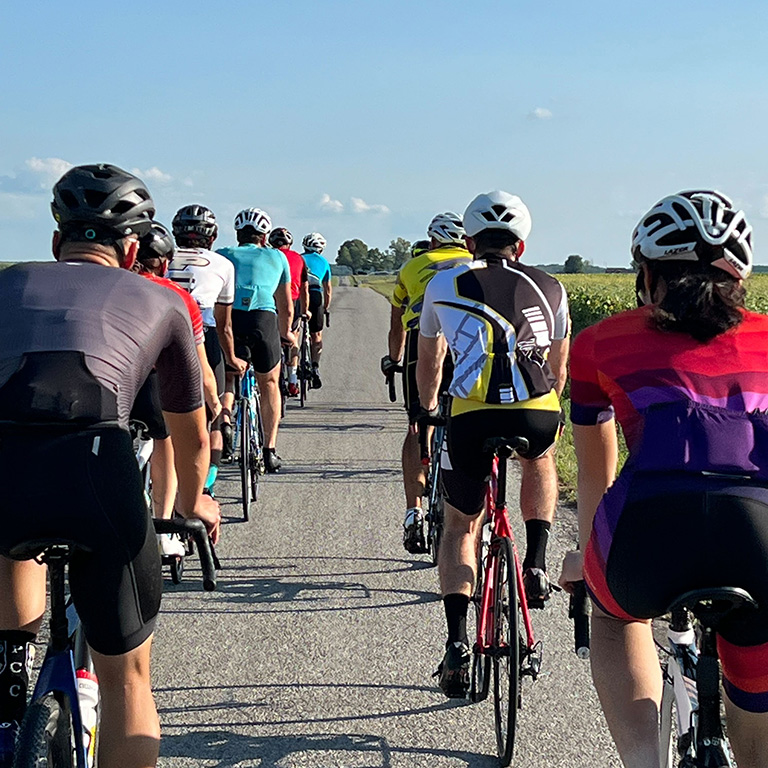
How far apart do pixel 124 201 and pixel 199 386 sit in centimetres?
59

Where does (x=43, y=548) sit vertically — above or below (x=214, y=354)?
below

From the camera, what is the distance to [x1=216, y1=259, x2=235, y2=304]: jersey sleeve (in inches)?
306

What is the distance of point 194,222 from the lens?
7.61 meters

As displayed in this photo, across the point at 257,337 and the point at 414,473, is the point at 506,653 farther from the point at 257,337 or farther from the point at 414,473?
the point at 257,337

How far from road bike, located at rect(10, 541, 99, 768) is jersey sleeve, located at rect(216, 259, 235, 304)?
16.3 ft

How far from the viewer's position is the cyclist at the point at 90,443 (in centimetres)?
266

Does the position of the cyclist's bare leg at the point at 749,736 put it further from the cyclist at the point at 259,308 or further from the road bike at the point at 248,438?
the cyclist at the point at 259,308

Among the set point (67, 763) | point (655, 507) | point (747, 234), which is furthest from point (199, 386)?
point (747, 234)

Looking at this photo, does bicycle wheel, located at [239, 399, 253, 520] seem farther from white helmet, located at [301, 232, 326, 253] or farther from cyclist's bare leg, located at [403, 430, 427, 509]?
white helmet, located at [301, 232, 326, 253]

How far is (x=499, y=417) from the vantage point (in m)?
4.66

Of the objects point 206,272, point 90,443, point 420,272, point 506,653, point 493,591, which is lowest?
point 506,653

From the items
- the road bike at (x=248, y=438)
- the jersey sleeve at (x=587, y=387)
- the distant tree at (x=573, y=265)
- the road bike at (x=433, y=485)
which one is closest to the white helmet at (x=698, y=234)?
the jersey sleeve at (x=587, y=387)

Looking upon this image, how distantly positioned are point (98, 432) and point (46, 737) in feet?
2.48

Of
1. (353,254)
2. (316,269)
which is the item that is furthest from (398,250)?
(316,269)
